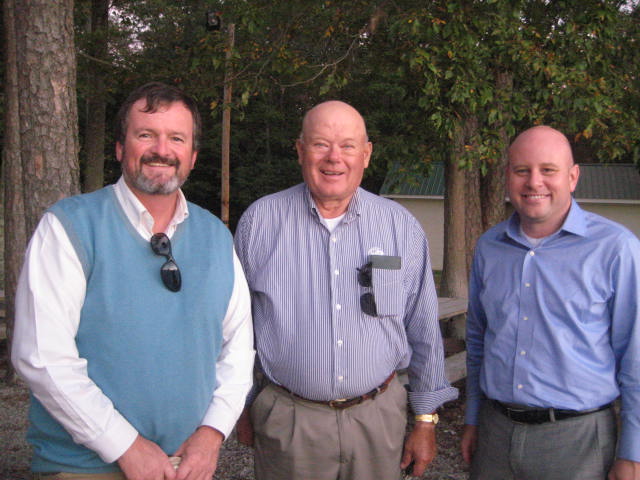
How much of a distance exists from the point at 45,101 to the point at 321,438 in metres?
3.33

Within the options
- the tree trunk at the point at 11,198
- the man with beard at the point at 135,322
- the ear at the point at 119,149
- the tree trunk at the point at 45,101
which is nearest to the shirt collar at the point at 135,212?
the man with beard at the point at 135,322

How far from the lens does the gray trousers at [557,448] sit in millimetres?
2549

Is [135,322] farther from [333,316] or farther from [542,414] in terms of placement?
[542,414]

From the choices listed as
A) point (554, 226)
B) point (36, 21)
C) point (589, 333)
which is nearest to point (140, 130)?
point (554, 226)

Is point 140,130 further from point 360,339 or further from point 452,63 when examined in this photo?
point 452,63

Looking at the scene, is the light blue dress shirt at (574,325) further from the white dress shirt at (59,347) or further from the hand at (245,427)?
the white dress shirt at (59,347)

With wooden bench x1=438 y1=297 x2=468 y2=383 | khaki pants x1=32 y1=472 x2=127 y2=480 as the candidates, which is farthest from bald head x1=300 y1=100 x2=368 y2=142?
wooden bench x1=438 y1=297 x2=468 y2=383

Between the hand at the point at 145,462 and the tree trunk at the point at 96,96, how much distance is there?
570 inches

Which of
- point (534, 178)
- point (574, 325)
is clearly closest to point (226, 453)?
point (574, 325)

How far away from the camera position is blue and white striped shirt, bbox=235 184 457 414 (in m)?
2.79

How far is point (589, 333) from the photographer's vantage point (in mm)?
2568

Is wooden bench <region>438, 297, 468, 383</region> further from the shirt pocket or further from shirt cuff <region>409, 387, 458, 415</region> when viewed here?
the shirt pocket

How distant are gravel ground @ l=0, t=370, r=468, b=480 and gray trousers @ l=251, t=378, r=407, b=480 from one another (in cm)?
162

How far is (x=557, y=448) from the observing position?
2.58m
